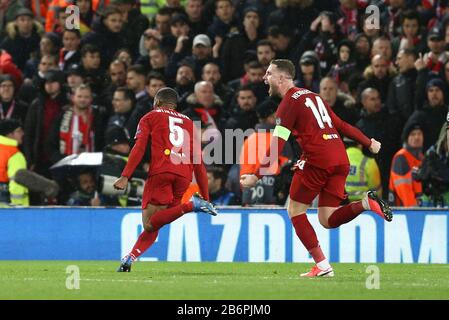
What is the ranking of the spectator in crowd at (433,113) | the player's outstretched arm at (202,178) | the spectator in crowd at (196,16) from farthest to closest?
the spectator in crowd at (196,16), the spectator in crowd at (433,113), the player's outstretched arm at (202,178)

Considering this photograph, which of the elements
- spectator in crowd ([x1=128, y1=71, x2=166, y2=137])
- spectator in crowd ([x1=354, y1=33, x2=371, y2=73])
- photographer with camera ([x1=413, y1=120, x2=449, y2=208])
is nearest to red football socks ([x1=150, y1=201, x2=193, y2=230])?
photographer with camera ([x1=413, y1=120, x2=449, y2=208])

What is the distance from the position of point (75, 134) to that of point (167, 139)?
5.61 metres

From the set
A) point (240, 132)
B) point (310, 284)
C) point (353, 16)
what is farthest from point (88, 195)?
point (310, 284)

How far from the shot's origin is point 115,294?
10.5 m

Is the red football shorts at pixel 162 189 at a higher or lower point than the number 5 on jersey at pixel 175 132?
lower

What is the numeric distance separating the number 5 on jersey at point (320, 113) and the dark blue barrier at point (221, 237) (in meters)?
4.12

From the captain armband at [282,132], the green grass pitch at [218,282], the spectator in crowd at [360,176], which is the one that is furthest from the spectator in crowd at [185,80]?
the captain armband at [282,132]

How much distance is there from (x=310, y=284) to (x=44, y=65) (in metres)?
9.73

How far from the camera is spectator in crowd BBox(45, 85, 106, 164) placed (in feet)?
61.6

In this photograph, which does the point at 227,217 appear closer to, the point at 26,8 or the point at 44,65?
the point at 44,65

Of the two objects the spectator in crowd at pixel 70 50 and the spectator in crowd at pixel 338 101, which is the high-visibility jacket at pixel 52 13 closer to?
the spectator in crowd at pixel 70 50

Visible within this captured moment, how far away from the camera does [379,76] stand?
18344 mm

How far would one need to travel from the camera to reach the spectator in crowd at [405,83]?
18.0 meters

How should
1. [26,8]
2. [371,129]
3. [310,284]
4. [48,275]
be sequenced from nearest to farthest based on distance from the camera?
[310,284], [48,275], [371,129], [26,8]
